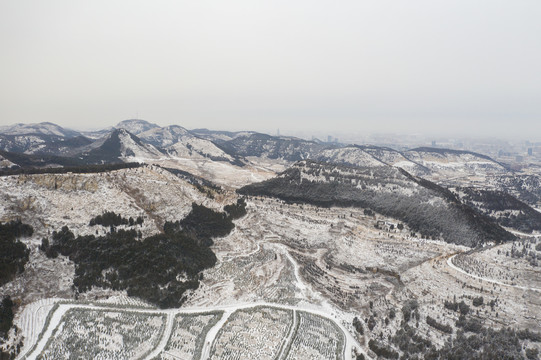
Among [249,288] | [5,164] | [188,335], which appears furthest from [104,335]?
[5,164]

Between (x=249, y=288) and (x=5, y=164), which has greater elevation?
(x=5, y=164)

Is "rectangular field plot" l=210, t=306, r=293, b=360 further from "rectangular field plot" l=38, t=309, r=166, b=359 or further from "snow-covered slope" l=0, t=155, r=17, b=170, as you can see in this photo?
"snow-covered slope" l=0, t=155, r=17, b=170

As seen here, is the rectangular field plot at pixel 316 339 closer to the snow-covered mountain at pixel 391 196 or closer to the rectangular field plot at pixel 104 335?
the rectangular field plot at pixel 104 335

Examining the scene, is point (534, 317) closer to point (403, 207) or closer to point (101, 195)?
point (403, 207)

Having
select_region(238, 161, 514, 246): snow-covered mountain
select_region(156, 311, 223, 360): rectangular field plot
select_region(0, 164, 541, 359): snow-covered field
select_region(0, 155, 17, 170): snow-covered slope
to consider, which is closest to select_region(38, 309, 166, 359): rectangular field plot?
select_region(0, 164, 541, 359): snow-covered field

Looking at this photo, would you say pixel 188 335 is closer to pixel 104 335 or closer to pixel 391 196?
pixel 104 335

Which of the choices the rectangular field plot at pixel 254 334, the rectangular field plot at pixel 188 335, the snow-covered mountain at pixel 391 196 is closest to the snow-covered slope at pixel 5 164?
the snow-covered mountain at pixel 391 196
